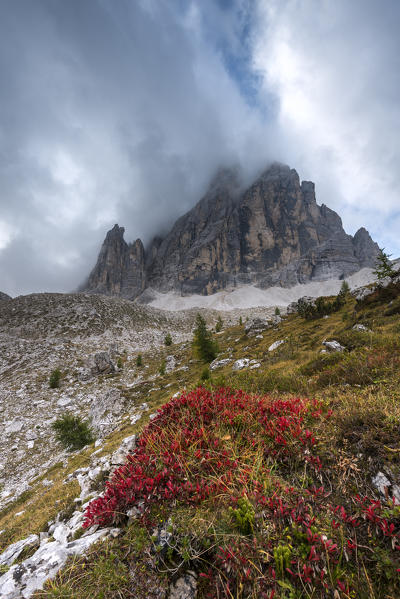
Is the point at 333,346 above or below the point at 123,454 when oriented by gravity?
above

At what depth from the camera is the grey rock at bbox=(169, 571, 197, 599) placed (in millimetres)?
2176

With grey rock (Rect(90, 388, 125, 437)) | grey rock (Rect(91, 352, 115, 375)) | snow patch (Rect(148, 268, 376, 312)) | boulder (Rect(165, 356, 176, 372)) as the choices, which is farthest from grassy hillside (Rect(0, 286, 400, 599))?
snow patch (Rect(148, 268, 376, 312))

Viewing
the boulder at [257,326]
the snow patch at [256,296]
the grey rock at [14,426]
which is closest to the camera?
the grey rock at [14,426]

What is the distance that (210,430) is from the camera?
438 cm

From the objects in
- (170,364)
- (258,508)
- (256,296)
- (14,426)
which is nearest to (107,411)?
(14,426)

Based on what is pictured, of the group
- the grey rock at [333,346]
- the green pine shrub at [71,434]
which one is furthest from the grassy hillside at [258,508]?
the green pine shrub at [71,434]

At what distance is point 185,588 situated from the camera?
221cm

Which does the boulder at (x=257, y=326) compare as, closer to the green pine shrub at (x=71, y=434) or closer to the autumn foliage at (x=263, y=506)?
the green pine shrub at (x=71, y=434)

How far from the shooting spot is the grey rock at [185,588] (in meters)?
2.18

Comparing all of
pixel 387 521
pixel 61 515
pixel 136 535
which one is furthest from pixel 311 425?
pixel 61 515

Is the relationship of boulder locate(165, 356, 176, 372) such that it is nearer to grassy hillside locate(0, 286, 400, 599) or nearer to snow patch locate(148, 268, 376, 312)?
grassy hillside locate(0, 286, 400, 599)

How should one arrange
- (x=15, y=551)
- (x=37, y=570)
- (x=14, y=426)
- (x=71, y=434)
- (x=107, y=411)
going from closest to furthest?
(x=37, y=570)
(x=15, y=551)
(x=71, y=434)
(x=107, y=411)
(x=14, y=426)

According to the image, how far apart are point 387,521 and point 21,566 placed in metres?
4.62

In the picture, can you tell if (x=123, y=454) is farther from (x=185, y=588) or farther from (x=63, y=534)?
(x=185, y=588)
